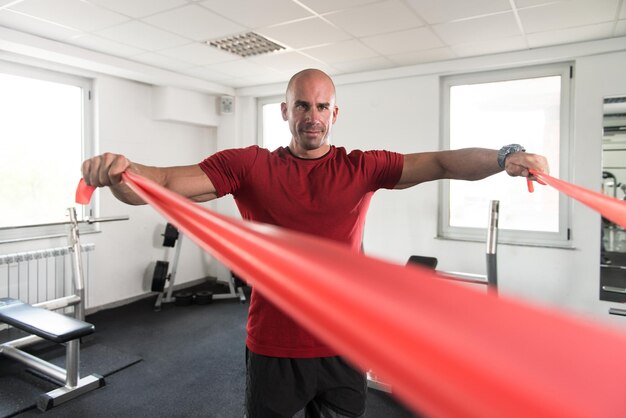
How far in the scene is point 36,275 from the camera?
159 inches

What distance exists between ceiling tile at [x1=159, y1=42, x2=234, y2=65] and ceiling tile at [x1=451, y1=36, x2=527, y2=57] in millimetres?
2297

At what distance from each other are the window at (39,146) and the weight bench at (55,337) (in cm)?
121

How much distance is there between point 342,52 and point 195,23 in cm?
148

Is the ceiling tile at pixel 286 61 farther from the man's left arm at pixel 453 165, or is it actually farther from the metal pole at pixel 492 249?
the man's left arm at pixel 453 165

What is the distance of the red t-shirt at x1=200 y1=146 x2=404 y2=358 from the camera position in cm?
139

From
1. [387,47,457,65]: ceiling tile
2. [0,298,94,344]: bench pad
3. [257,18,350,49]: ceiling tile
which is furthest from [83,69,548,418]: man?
[387,47,457,65]: ceiling tile

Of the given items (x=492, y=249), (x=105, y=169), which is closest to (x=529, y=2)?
(x=492, y=249)

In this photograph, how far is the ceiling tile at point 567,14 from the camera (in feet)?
9.74

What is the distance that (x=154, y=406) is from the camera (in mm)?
2779

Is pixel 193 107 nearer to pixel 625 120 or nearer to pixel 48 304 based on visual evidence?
pixel 48 304

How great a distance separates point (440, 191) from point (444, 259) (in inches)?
29.9

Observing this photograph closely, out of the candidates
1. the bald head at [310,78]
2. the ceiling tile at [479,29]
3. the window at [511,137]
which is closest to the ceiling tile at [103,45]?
the ceiling tile at [479,29]

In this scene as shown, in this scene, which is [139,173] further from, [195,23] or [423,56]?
[423,56]

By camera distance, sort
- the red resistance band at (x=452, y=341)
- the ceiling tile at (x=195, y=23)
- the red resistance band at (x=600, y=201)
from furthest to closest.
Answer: the ceiling tile at (x=195, y=23) < the red resistance band at (x=600, y=201) < the red resistance band at (x=452, y=341)
